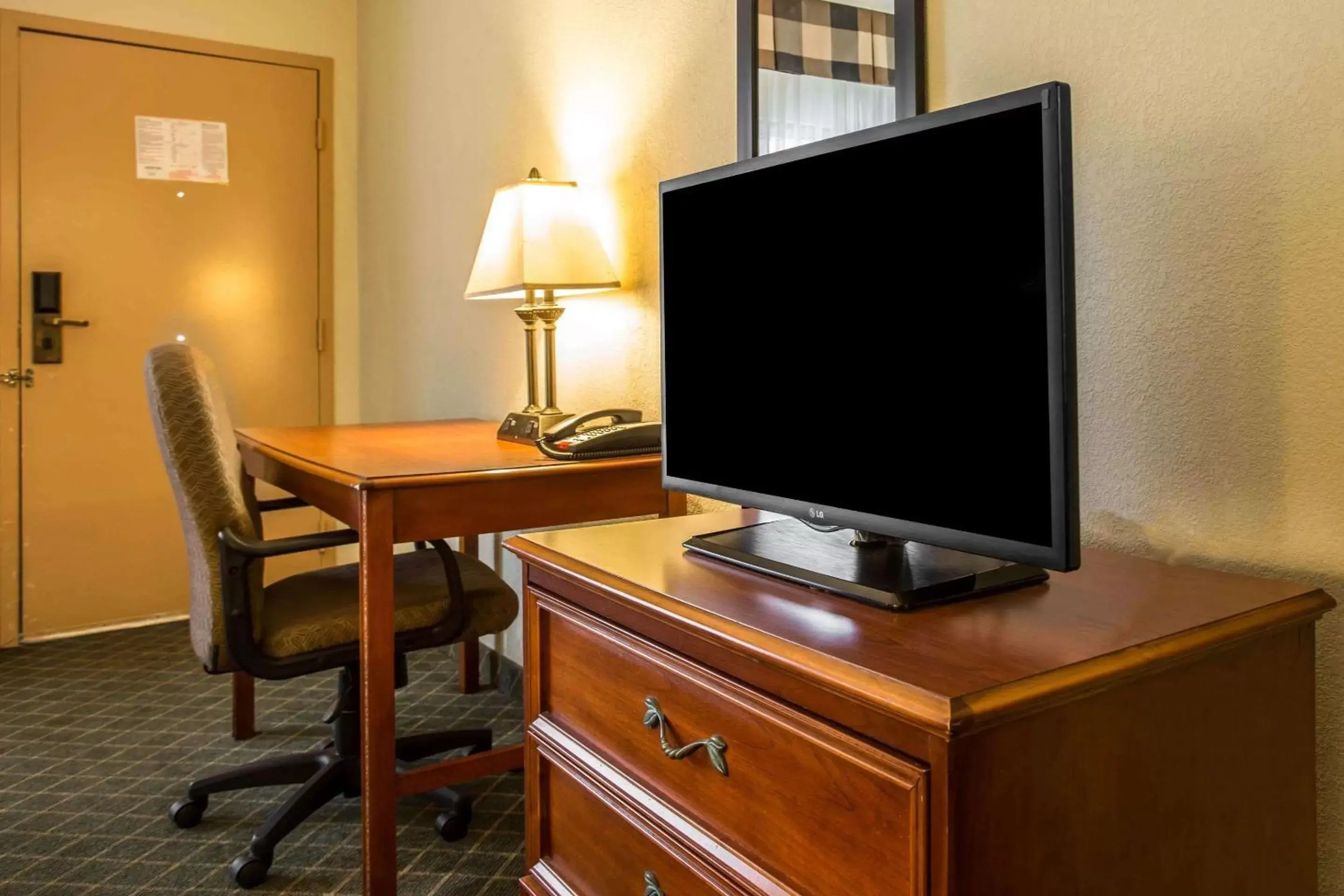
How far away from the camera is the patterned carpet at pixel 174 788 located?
5.92 feet

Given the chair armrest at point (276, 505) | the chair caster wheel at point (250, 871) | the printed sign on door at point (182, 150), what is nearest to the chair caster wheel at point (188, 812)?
the chair caster wheel at point (250, 871)

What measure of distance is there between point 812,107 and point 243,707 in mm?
1915

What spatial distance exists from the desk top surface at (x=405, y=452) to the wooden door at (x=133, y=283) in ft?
4.17

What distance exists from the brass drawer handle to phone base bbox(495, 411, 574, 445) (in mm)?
1000

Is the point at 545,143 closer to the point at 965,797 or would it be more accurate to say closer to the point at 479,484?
the point at 479,484

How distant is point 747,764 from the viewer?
932mm

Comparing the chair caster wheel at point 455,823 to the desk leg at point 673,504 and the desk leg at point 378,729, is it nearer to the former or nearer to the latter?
the desk leg at point 378,729

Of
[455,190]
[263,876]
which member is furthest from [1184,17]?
[455,190]

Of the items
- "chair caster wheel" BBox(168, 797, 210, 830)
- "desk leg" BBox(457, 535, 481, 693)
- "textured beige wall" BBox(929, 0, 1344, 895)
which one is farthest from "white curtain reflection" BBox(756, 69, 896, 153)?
"chair caster wheel" BBox(168, 797, 210, 830)

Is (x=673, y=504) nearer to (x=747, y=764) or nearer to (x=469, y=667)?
(x=747, y=764)

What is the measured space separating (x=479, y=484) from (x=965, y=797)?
113cm

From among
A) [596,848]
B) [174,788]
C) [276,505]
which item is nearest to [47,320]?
[276,505]

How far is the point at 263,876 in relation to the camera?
177cm

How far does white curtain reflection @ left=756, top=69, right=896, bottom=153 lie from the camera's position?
4.78 feet
